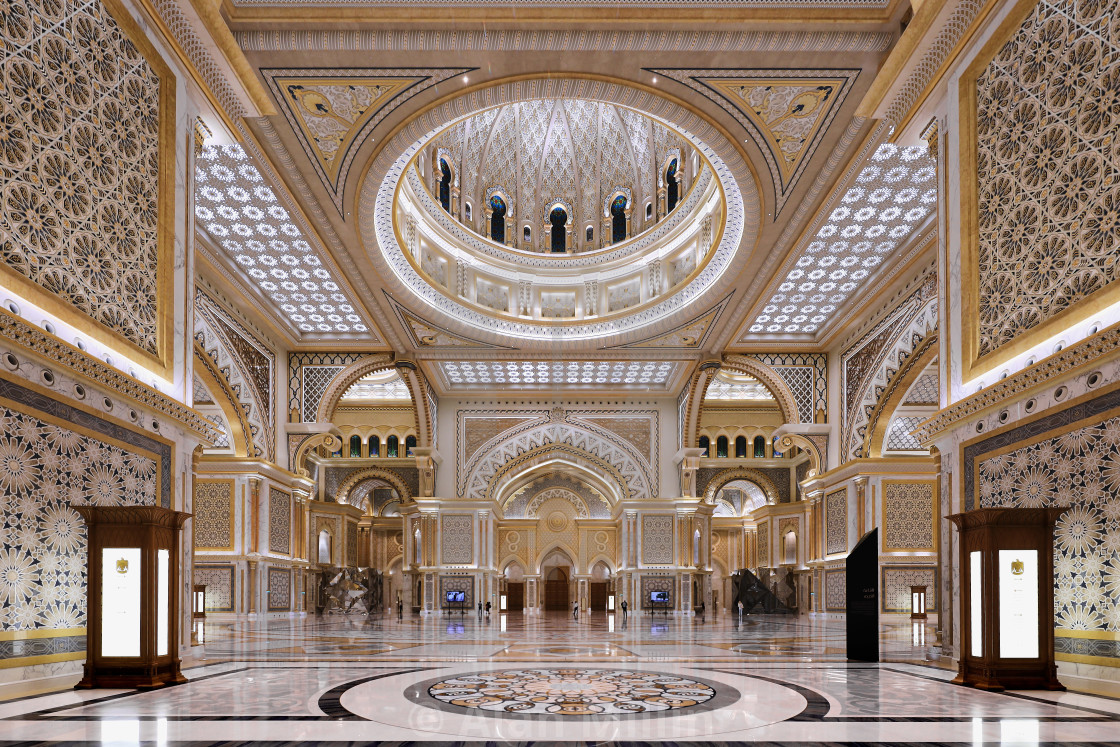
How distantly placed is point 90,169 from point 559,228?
1411 cm

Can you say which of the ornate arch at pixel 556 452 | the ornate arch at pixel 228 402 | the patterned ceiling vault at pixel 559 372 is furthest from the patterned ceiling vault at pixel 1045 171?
the ornate arch at pixel 556 452

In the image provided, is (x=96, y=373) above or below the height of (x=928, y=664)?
above

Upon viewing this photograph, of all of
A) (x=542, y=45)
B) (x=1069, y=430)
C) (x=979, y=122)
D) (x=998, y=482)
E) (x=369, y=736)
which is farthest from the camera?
(x=542, y=45)

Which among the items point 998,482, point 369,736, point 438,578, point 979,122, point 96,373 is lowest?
point 438,578

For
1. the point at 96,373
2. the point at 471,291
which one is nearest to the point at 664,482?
the point at 471,291

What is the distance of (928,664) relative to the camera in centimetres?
712

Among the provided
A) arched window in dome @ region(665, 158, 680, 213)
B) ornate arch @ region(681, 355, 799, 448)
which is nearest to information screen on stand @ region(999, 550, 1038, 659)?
ornate arch @ region(681, 355, 799, 448)

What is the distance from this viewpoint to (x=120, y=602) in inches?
214

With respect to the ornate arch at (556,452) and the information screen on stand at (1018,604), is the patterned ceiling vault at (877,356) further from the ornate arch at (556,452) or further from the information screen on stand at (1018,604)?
the information screen on stand at (1018,604)

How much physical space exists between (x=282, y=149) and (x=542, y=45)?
129 inches

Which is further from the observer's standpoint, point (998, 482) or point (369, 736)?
point (998, 482)

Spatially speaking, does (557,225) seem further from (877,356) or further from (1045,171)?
(1045,171)

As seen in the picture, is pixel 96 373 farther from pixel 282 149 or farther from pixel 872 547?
pixel 872 547

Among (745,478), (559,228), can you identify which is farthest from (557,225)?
(745,478)
